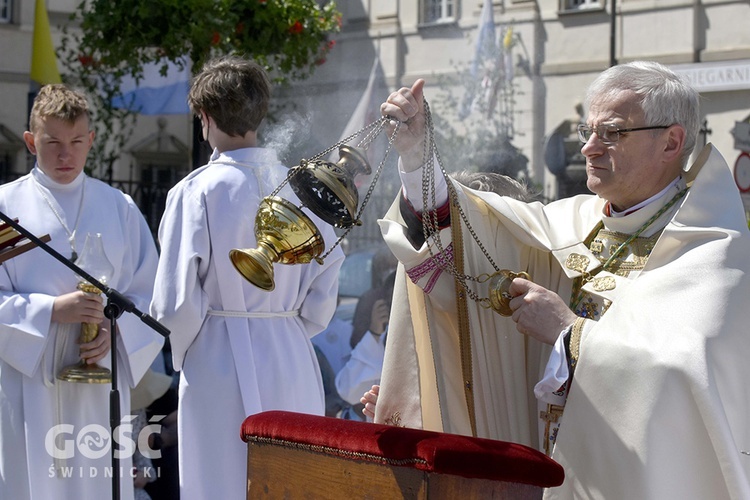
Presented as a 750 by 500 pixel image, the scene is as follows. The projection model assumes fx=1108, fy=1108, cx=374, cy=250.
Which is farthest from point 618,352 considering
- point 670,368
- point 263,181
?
point 263,181

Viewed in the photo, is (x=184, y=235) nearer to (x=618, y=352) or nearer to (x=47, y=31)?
(x=618, y=352)

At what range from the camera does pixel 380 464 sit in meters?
2.25

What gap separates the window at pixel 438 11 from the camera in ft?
55.6

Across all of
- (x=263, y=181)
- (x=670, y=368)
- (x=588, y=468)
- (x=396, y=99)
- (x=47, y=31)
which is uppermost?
(x=47, y=31)

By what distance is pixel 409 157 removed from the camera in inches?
119

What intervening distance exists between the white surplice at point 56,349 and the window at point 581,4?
44.6ft

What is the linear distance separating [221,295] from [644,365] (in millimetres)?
1795

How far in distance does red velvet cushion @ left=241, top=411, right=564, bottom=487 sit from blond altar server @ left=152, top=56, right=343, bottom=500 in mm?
1559

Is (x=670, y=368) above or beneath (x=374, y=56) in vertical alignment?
beneath

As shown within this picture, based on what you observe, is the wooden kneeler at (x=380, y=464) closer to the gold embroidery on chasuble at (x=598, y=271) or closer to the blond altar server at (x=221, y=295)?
the gold embroidery on chasuble at (x=598, y=271)

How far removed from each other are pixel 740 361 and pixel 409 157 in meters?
1.01

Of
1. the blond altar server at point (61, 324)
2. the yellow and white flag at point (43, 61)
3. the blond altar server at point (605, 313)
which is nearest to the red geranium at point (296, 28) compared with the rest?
the yellow and white flag at point (43, 61)

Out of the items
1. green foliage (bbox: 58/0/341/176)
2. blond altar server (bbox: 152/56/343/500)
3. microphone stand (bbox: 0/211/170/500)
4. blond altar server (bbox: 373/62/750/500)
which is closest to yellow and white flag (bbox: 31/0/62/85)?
green foliage (bbox: 58/0/341/176)

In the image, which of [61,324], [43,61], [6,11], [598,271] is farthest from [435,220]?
[6,11]
